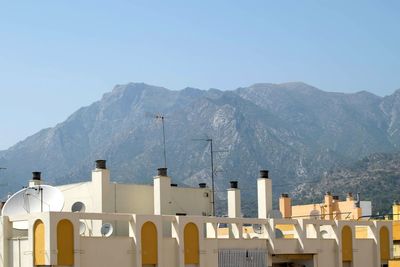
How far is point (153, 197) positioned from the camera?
46.1 metres

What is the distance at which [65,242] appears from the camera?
3475cm

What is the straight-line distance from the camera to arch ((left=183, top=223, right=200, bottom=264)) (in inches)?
1559

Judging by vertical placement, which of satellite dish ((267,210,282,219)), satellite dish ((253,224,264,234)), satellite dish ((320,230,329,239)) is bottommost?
satellite dish ((320,230,329,239))

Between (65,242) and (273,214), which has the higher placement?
(273,214)

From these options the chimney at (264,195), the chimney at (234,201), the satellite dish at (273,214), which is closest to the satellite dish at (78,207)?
the chimney at (234,201)

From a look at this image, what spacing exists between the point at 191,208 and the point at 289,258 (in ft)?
20.5

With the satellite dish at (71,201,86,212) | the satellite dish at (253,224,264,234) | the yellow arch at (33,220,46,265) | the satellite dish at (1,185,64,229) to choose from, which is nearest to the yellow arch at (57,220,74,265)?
the yellow arch at (33,220,46,265)

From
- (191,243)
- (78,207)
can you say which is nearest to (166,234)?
(191,243)

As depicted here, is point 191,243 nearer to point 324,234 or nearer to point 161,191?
point 161,191

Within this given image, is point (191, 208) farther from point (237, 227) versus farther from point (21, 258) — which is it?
point (21, 258)

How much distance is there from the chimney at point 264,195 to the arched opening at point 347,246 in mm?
4219

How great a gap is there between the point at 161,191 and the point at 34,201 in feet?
25.9

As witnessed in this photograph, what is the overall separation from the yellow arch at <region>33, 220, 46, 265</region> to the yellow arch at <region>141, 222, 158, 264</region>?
16.4ft

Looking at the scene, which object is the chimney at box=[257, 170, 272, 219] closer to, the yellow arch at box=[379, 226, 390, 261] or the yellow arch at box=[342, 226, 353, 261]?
the yellow arch at box=[342, 226, 353, 261]
